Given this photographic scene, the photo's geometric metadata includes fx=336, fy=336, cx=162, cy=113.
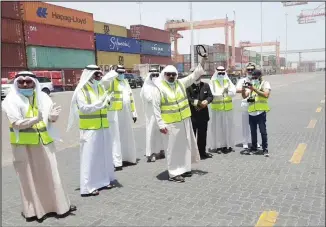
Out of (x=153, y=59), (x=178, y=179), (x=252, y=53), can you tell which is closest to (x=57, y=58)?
(x=153, y=59)

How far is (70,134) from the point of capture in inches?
416

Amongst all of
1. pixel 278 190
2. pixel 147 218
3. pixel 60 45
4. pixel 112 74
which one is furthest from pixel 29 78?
pixel 60 45

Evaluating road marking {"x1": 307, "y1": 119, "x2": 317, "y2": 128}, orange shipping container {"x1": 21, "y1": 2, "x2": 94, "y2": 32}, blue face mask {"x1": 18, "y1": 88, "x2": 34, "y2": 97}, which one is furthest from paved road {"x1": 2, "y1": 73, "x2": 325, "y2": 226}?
orange shipping container {"x1": 21, "y1": 2, "x2": 94, "y2": 32}

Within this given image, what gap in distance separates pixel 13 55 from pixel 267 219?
34.6 meters

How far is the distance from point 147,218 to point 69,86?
3530 cm

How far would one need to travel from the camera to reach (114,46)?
157 ft

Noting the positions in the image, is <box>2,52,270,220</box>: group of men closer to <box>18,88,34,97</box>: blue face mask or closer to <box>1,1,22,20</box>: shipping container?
<box>18,88,34,97</box>: blue face mask

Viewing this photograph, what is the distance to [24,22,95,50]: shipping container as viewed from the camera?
3575cm

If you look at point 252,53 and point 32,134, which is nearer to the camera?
point 32,134

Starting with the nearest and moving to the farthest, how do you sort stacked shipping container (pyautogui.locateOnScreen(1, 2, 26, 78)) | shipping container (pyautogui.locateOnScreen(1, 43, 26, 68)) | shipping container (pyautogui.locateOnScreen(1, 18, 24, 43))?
1. shipping container (pyautogui.locateOnScreen(1, 43, 26, 68))
2. stacked shipping container (pyautogui.locateOnScreen(1, 2, 26, 78))
3. shipping container (pyautogui.locateOnScreen(1, 18, 24, 43))

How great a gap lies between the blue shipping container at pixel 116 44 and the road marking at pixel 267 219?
Answer: 43745mm

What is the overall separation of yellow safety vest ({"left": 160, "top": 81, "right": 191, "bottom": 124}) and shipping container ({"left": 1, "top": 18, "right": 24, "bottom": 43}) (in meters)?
32.1

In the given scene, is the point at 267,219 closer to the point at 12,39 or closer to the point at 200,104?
the point at 200,104

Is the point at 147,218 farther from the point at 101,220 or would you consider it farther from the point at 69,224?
the point at 69,224
